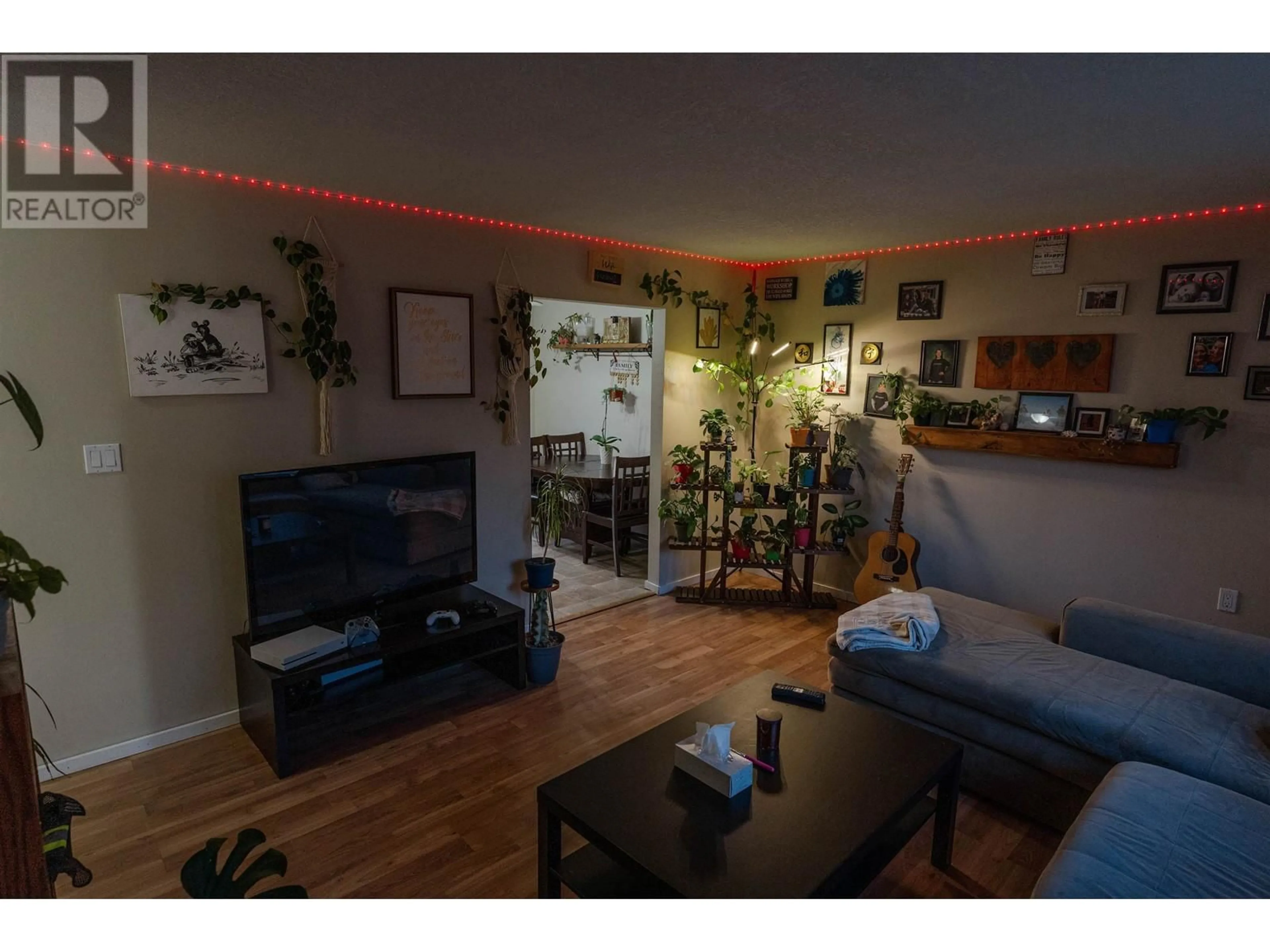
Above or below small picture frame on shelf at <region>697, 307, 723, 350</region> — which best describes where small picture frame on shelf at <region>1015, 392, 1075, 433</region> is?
below

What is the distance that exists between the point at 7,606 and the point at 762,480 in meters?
3.70

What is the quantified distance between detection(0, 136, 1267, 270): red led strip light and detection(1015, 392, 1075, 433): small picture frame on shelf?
80 cm

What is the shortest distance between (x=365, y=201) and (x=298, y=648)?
6.07ft

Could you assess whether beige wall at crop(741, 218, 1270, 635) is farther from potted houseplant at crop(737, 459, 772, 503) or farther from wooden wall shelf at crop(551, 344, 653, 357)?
wooden wall shelf at crop(551, 344, 653, 357)

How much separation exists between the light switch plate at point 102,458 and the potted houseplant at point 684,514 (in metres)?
2.78

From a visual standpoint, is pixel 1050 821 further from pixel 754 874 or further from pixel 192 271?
pixel 192 271

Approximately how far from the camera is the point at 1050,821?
2.23 metres

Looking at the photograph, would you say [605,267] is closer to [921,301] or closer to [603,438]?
[921,301]

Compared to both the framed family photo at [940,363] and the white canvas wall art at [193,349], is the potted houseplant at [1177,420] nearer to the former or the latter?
the framed family photo at [940,363]

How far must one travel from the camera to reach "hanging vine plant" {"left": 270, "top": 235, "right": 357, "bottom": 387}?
8.91 feet

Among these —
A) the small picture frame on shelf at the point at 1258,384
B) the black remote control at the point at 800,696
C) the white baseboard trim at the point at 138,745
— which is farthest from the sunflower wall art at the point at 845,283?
the white baseboard trim at the point at 138,745

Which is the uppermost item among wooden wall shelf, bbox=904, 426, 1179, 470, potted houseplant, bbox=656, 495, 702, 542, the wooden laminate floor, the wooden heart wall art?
the wooden heart wall art

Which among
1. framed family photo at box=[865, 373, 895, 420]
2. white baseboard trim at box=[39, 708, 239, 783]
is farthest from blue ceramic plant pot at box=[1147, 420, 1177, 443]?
white baseboard trim at box=[39, 708, 239, 783]

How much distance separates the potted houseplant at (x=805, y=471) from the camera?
4.20m
